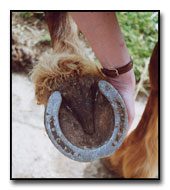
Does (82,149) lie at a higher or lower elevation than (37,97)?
lower

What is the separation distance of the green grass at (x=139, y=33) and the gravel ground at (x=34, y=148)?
18 cm

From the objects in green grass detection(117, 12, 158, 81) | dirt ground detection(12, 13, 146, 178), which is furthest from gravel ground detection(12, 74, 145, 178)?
green grass detection(117, 12, 158, 81)

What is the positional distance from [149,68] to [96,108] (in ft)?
0.92

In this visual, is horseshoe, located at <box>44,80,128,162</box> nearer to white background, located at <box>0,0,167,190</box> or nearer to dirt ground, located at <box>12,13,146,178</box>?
dirt ground, located at <box>12,13,146,178</box>

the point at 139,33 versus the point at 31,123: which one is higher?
the point at 139,33

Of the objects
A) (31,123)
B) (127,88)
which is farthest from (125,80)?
(31,123)

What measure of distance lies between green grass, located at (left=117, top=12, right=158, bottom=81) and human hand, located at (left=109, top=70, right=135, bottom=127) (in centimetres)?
3

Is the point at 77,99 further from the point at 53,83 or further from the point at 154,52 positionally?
the point at 154,52

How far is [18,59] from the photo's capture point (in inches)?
67.7

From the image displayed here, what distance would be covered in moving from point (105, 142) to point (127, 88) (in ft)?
0.81

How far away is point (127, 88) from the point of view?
173 cm
